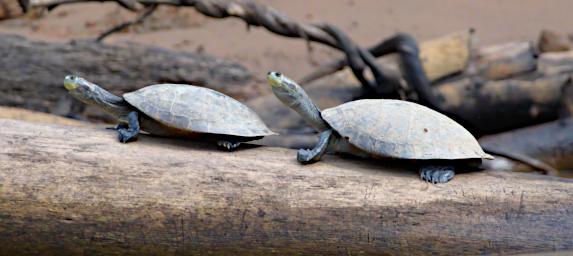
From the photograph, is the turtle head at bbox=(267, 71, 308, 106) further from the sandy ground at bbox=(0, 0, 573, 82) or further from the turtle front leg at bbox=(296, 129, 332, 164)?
the sandy ground at bbox=(0, 0, 573, 82)

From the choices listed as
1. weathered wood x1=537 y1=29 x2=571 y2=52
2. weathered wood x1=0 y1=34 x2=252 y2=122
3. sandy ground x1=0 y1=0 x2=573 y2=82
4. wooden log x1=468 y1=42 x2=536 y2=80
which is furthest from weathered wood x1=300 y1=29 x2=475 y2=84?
sandy ground x1=0 y1=0 x2=573 y2=82

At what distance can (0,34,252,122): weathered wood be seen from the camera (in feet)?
20.9

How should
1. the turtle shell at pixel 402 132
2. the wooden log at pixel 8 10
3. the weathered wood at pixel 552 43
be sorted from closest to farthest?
the turtle shell at pixel 402 132 < the wooden log at pixel 8 10 < the weathered wood at pixel 552 43

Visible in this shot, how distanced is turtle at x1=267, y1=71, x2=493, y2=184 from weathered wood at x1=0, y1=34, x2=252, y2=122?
10.5ft

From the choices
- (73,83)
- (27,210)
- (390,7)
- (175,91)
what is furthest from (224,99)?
(390,7)

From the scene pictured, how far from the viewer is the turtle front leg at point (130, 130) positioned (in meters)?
3.50

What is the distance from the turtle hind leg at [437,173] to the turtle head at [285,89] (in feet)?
1.83

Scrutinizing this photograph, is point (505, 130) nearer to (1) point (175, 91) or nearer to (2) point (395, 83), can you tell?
(2) point (395, 83)

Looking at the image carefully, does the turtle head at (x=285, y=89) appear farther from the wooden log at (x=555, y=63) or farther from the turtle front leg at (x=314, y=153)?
the wooden log at (x=555, y=63)

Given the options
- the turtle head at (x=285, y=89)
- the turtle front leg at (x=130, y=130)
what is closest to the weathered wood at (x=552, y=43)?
the turtle head at (x=285, y=89)

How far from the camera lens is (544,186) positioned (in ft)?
10.8

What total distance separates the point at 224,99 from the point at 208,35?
5839mm

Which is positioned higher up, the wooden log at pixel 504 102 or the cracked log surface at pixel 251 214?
the cracked log surface at pixel 251 214

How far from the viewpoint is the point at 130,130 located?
353 centimetres
